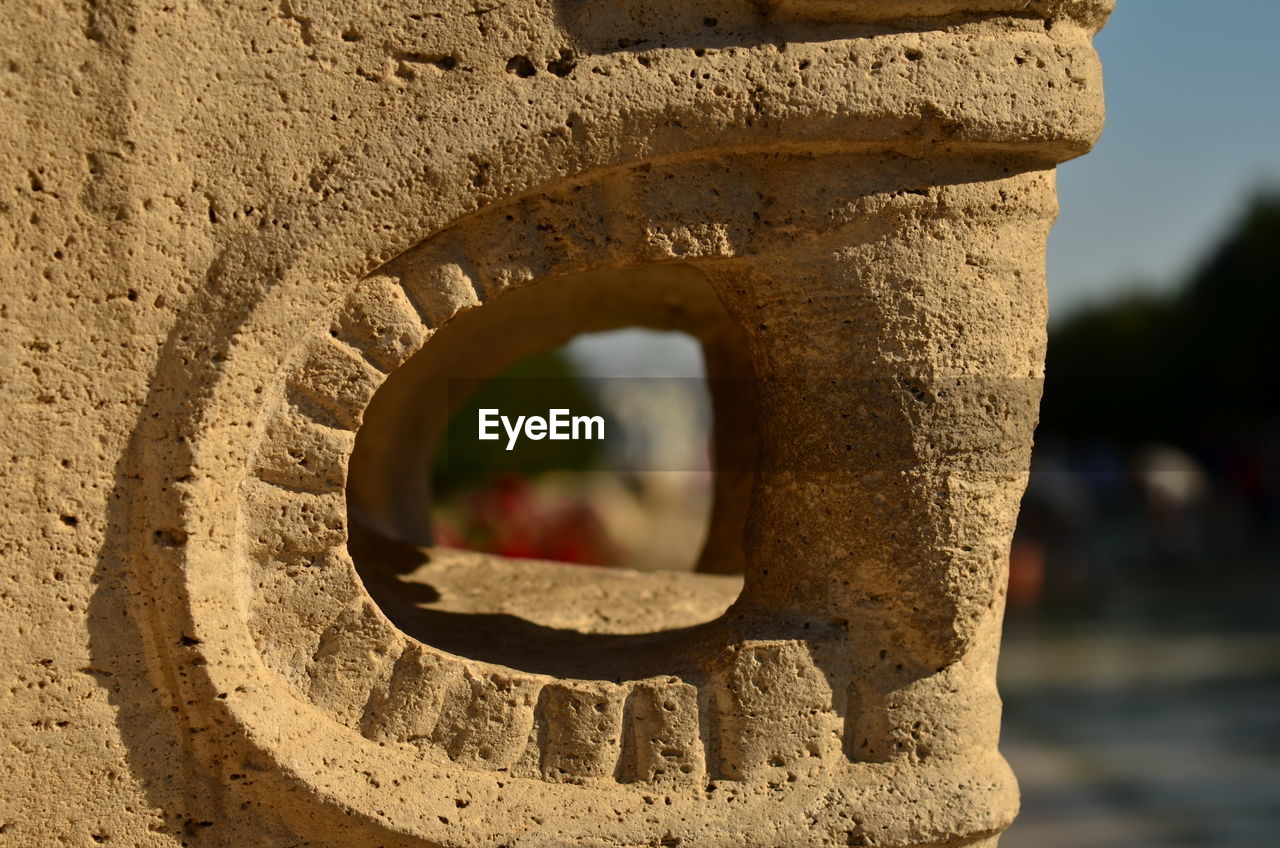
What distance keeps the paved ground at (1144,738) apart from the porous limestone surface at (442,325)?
520cm

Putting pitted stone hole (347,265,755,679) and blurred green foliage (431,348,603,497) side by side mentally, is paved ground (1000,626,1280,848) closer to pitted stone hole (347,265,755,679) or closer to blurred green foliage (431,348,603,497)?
blurred green foliage (431,348,603,497)

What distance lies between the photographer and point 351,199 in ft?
6.23

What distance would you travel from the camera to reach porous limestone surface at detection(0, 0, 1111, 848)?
1871 millimetres

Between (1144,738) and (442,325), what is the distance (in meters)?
7.79

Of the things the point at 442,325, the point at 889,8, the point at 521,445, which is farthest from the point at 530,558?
the point at 521,445

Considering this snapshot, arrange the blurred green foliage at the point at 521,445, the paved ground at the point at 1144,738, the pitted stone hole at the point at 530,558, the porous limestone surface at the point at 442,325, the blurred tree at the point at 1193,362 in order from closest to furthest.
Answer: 1. the porous limestone surface at the point at 442,325
2. the pitted stone hole at the point at 530,558
3. the paved ground at the point at 1144,738
4. the blurred green foliage at the point at 521,445
5. the blurred tree at the point at 1193,362

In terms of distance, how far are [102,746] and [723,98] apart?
53.7 inches

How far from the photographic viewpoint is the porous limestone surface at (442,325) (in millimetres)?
1871

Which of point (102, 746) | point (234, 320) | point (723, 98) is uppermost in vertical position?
point (723, 98)

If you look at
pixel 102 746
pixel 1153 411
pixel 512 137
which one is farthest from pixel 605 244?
pixel 1153 411

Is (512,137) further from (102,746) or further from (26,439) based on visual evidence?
(102,746)

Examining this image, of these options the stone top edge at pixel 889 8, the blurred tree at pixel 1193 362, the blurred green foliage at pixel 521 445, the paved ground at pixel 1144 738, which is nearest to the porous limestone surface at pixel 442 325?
the stone top edge at pixel 889 8

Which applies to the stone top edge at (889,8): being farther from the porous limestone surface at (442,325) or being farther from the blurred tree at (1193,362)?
the blurred tree at (1193,362)

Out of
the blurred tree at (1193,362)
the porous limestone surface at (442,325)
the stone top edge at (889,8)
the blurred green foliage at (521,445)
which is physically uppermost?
the blurred tree at (1193,362)
